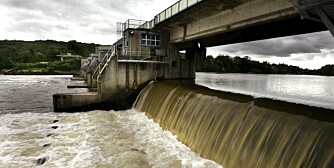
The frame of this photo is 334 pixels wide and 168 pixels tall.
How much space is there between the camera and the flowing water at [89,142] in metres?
10.3

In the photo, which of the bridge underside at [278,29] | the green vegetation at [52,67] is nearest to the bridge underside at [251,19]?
the bridge underside at [278,29]

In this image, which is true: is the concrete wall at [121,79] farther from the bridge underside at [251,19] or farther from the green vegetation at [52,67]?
the green vegetation at [52,67]

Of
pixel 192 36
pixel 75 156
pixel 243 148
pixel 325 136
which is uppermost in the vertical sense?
pixel 192 36

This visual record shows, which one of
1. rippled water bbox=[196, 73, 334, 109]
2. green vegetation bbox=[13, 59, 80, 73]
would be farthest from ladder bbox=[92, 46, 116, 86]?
green vegetation bbox=[13, 59, 80, 73]

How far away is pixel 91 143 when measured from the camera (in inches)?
495

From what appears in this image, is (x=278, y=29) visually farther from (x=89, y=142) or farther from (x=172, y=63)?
(x=89, y=142)

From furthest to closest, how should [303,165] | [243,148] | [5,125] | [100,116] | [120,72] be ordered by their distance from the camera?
[120,72]
[100,116]
[5,125]
[243,148]
[303,165]

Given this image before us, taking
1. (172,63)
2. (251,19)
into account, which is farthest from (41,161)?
(172,63)

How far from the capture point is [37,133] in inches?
562

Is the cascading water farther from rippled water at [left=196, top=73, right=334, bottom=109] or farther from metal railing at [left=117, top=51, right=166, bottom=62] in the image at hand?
metal railing at [left=117, top=51, right=166, bottom=62]

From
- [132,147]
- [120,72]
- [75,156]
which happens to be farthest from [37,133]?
[120,72]

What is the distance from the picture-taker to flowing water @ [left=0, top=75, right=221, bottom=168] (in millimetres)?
10297

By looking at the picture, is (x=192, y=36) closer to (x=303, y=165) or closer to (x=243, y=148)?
(x=243, y=148)

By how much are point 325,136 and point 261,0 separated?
28.4ft
